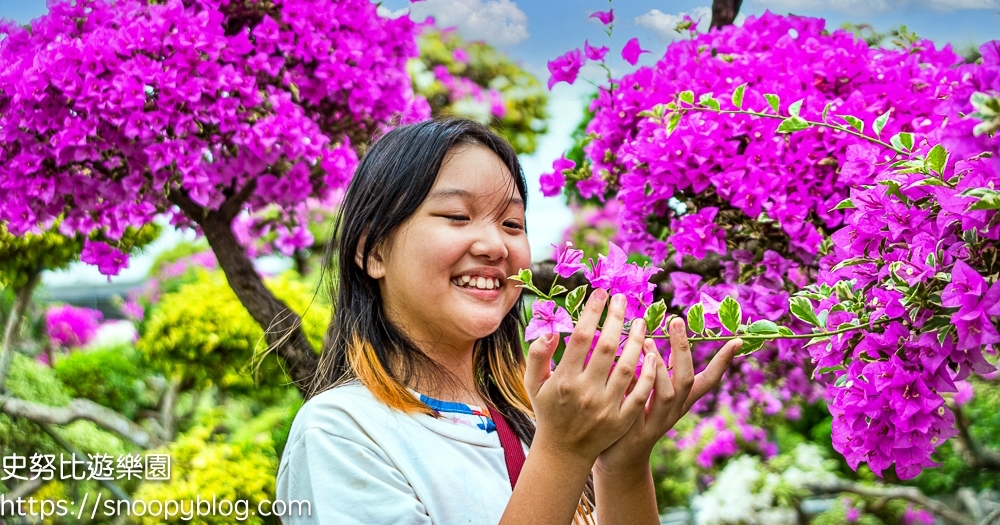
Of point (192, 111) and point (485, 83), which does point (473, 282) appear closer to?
point (192, 111)

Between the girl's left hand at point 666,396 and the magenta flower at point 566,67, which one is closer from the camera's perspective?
the girl's left hand at point 666,396

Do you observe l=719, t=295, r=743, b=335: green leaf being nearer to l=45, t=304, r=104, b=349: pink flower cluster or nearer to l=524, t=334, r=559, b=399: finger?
l=524, t=334, r=559, b=399: finger

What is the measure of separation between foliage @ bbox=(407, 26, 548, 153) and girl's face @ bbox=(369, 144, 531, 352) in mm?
5404

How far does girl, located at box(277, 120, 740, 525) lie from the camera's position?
1.17 metres

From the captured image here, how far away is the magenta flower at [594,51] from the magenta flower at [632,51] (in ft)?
0.17

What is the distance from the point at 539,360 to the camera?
115 centimetres

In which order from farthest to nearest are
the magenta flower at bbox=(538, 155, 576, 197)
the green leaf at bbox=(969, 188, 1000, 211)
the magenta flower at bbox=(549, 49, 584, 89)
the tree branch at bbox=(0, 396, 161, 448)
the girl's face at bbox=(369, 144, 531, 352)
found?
the tree branch at bbox=(0, 396, 161, 448) < the magenta flower at bbox=(538, 155, 576, 197) < the magenta flower at bbox=(549, 49, 584, 89) < the girl's face at bbox=(369, 144, 531, 352) < the green leaf at bbox=(969, 188, 1000, 211)

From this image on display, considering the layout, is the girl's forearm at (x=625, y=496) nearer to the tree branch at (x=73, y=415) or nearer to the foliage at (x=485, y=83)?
the tree branch at (x=73, y=415)

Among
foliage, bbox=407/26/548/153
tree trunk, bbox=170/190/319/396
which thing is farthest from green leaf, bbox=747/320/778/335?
foliage, bbox=407/26/548/153

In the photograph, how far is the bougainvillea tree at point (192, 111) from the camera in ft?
7.23

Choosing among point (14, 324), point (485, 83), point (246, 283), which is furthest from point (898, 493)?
point (485, 83)

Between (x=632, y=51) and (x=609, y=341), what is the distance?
4.45 ft

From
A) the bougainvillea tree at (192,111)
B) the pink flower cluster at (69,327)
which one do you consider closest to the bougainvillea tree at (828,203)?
the bougainvillea tree at (192,111)

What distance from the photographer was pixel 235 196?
2607 millimetres
